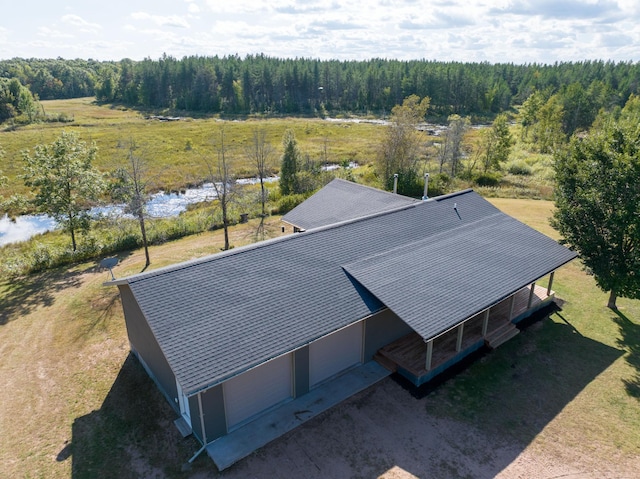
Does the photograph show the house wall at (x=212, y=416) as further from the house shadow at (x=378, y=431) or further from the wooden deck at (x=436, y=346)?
the wooden deck at (x=436, y=346)

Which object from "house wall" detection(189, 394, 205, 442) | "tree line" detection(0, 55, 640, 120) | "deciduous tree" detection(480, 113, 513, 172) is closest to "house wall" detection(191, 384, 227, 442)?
"house wall" detection(189, 394, 205, 442)

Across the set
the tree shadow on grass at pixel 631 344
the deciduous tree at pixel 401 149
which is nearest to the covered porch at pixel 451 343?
the tree shadow on grass at pixel 631 344

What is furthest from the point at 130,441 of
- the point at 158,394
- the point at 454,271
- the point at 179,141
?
the point at 179,141

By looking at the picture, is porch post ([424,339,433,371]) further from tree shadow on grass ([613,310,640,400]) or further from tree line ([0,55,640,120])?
tree line ([0,55,640,120])

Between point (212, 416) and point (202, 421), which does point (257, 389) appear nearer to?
point (212, 416)

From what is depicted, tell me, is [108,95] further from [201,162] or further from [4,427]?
[4,427]

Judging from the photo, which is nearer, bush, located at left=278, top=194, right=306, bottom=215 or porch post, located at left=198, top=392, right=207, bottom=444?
porch post, located at left=198, top=392, right=207, bottom=444
